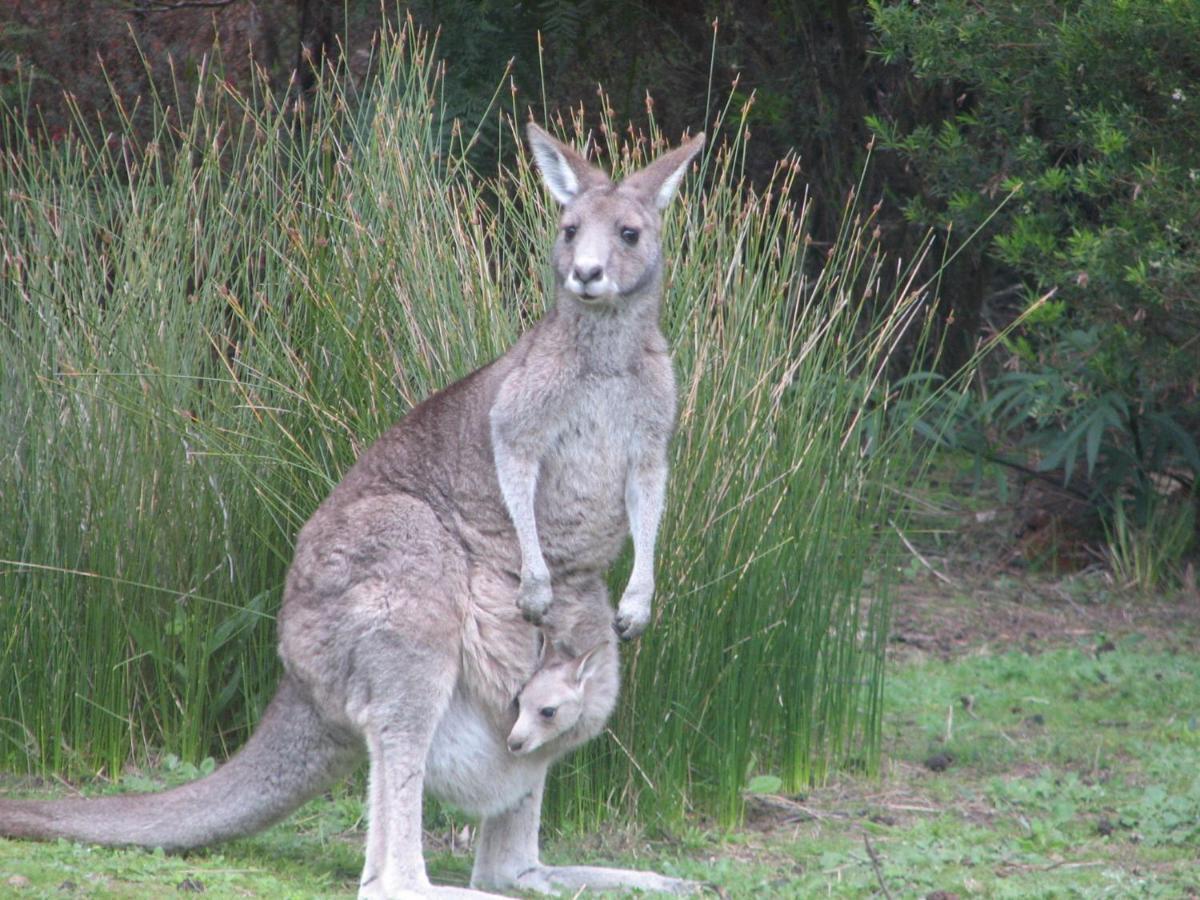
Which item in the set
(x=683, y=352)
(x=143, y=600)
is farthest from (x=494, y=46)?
(x=143, y=600)

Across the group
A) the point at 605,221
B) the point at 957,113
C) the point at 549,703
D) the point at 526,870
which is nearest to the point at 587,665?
the point at 549,703

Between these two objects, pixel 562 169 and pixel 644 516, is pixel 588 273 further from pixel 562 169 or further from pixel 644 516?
pixel 644 516

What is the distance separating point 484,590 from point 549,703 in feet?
1.10

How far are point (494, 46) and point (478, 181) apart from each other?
664 mm

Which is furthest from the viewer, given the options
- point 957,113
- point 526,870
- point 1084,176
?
point 957,113

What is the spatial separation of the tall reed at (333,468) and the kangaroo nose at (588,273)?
995mm

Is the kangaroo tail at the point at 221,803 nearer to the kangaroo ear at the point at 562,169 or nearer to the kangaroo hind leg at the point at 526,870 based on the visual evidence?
the kangaroo hind leg at the point at 526,870

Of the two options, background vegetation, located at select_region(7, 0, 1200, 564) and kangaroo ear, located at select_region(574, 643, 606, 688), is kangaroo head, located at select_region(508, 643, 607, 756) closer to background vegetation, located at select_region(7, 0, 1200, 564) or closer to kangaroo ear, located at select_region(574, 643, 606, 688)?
kangaroo ear, located at select_region(574, 643, 606, 688)

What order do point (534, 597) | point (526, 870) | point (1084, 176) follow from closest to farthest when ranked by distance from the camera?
point (534, 597), point (526, 870), point (1084, 176)

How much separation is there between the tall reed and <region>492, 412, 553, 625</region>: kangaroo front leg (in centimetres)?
78

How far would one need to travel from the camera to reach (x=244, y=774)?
12.8 ft

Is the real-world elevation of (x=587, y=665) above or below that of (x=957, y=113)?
below

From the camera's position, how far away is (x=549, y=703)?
12.6 ft

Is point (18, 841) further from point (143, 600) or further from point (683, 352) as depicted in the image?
point (683, 352)
